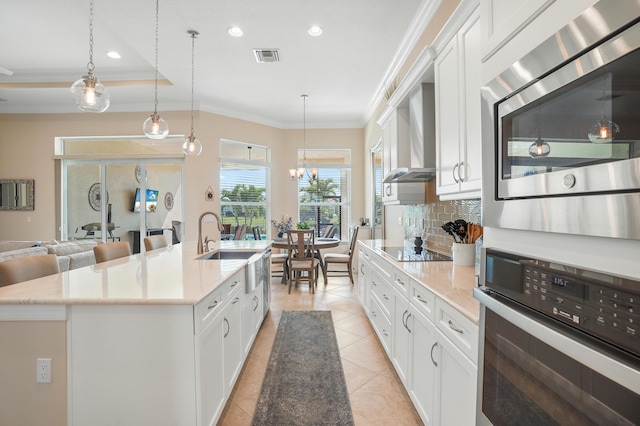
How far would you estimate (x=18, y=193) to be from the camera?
18.9 ft

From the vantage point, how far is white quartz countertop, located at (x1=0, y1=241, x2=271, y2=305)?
4.66ft

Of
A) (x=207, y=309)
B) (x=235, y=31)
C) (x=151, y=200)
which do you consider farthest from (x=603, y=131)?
(x=151, y=200)

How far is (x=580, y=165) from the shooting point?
24.5 inches

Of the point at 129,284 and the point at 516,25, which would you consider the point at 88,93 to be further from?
the point at 516,25

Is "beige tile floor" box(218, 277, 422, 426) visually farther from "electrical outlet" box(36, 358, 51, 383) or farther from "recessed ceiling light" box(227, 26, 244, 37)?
"recessed ceiling light" box(227, 26, 244, 37)

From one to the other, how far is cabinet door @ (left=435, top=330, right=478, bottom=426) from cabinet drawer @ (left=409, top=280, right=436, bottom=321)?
120 millimetres

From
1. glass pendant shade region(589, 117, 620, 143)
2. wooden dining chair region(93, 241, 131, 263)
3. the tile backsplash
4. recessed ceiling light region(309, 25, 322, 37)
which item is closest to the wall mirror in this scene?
wooden dining chair region(93, 241, 131, 263)

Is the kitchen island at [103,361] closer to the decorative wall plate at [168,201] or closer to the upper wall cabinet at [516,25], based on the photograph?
the upper wall cabinet at [516,25]

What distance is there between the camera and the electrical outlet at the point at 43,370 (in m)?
1.45

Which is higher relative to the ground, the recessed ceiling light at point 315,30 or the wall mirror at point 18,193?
the recessed ceiling light at point 315,30

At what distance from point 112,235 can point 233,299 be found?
5112 mm

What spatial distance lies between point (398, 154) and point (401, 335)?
1.69m

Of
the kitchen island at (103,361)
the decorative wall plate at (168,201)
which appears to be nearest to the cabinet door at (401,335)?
the kitchen island at (103,361)

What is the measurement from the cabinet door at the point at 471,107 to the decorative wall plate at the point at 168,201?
5331 mm
